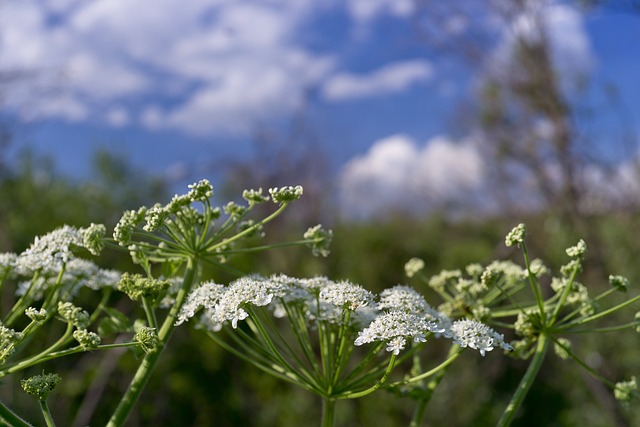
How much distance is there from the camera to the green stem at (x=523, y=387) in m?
1.79

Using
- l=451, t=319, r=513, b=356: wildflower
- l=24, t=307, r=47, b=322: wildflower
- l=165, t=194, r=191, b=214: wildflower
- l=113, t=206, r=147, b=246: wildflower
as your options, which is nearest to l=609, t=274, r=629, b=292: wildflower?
l=451, t=319, r=513, b=356: wildflower

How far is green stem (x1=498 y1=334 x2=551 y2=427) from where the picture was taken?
1790 millimetres

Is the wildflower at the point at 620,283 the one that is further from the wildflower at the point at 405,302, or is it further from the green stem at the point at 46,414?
the green stem at the point at 46,414

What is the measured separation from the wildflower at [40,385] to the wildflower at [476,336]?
1121 millimetres

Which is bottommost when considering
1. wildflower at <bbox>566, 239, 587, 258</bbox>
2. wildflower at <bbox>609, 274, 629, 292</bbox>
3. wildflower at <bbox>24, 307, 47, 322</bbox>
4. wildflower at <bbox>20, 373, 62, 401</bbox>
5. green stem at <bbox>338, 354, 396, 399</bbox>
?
wildflower at <bbox>20, 373, 62, 401</bbox>

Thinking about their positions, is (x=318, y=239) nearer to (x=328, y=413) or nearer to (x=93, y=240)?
(x=328, y=413)

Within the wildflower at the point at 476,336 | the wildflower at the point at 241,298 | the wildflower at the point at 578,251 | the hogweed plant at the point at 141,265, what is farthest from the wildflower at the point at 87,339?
the wildflower at the point at 578,251

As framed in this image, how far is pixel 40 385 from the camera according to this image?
1555 millimetres

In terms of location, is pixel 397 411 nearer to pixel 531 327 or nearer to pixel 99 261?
pixel 99 261

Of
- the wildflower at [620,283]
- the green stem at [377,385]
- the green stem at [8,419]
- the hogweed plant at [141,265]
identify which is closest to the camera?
the green stem at [8,419]

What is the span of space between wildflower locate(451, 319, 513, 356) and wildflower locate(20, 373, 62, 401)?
3.68 ft

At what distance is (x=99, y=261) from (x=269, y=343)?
7.52 meters

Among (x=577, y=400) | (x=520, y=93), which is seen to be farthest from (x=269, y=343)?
(x=577, y=400)

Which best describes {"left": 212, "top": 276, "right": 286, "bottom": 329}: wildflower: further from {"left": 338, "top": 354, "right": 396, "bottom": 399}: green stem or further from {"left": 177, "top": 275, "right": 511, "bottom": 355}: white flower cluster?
{"left": 338, "top": 354, "right": 396, "bottom": 399}: green stem
